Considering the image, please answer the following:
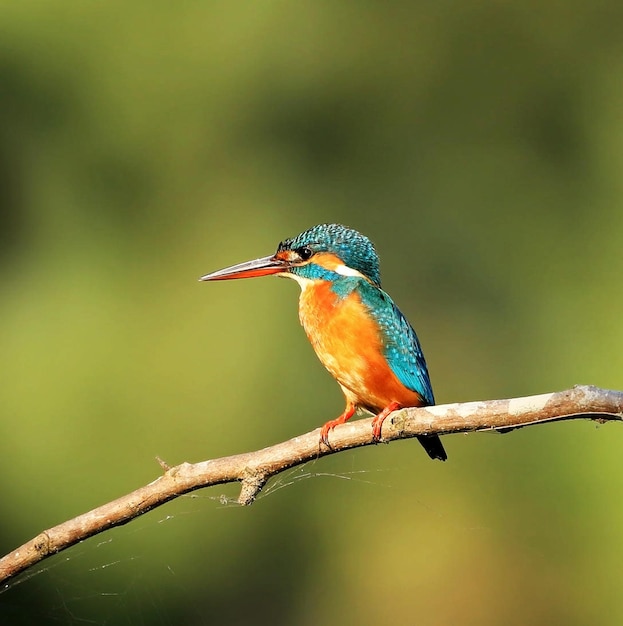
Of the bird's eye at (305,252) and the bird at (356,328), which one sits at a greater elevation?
the bird's eye at (305,252)

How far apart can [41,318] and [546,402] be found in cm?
539

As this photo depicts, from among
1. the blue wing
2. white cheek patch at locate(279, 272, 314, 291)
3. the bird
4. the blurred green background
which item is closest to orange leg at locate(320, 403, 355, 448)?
the bird

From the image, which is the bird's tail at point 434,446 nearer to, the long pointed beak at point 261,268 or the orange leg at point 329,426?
the orange leg at point 329,426

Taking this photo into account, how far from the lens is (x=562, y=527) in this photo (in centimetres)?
568

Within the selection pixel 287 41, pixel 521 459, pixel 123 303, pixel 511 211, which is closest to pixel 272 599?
pixel 521 459

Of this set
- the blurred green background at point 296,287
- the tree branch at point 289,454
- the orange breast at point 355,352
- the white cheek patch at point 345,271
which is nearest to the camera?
the tree branch at point 289,454

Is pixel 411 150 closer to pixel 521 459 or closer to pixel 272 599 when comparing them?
pixel 521 459

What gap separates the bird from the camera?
2797mm

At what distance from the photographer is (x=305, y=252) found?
300 cm

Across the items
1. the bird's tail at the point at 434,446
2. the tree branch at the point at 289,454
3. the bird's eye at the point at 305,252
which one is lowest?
the bird's tail at the point at 434,446

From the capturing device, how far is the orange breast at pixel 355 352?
2789 millimetres

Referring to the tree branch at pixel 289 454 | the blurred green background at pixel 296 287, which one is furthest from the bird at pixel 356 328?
the blurred green background at pixel 296 287

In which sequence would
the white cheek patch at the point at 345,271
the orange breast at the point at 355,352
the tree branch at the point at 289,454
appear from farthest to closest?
the white cheek patch at the point at 345,271
the orange breast at the point at 355,352
the tree branch at the point at 289,454

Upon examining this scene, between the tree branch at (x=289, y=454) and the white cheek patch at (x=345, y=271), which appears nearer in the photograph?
the tree branch at (x=289, y=454)
